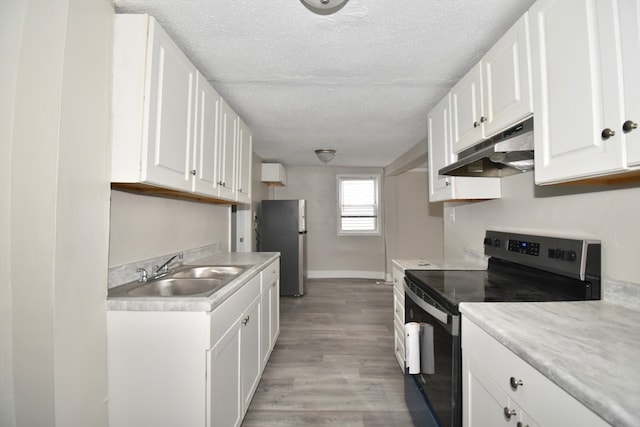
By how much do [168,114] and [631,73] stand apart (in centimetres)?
178

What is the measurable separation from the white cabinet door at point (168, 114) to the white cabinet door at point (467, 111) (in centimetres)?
168

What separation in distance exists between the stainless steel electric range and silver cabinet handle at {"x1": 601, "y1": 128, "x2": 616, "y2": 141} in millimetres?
564

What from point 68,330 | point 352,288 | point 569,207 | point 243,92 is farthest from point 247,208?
point 569,207

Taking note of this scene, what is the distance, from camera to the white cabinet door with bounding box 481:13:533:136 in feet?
3.92

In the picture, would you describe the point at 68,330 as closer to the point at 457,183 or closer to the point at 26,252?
the point at 26,252

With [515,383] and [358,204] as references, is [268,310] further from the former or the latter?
[358,204]

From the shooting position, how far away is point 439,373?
4.14 feet

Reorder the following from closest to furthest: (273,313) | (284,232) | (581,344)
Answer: (581,344) < (273,313) < (284,232)

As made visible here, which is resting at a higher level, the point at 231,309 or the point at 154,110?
the point at 154,110

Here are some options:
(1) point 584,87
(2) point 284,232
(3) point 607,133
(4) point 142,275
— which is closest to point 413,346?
(3) point 607,133

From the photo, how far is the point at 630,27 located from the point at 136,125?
1.78 meters

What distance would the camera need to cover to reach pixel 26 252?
0.93 meters

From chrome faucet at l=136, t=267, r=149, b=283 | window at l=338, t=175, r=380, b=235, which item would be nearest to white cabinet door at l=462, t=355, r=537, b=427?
chrome faucet at l=136, t=267, r=149, b=283

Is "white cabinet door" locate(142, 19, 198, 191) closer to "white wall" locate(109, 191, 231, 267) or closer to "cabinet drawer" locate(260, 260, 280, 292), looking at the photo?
"white wall" locate(109, 191, 231, 267)
